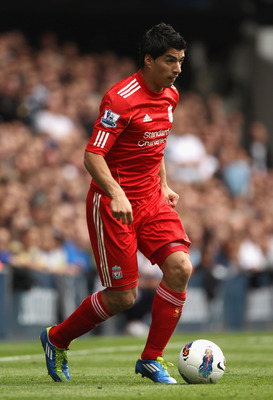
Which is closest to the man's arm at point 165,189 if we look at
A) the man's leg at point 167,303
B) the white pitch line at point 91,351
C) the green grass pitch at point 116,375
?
the man's leg at point 167,303

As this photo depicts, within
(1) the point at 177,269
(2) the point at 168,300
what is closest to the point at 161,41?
(1) the point at 177,269

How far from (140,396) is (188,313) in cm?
1018

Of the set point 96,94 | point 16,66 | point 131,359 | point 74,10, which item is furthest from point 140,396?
point 74,10

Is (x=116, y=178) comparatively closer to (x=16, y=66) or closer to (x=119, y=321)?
(x=119, y=321)

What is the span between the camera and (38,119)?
16.2m

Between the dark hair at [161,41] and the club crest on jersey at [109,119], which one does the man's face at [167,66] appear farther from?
the club crest on jersey at [109,119]

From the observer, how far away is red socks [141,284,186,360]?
636 cm

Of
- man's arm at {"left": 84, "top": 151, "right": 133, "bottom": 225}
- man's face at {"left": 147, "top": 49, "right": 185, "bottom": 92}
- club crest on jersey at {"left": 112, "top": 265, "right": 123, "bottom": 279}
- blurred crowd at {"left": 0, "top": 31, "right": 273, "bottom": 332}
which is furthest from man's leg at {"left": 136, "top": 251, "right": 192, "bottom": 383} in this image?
blurred crowd at {"left": 0, "top": 31, "right": 273, "bottom": 332}

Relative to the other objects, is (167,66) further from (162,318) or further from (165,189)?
(162,318)

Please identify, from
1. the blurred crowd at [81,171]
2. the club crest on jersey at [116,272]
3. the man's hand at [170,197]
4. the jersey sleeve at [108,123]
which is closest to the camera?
the jersey sleeve at [108,123]

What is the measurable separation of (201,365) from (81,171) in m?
9.97

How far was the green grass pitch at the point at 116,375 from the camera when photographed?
5.54 metres

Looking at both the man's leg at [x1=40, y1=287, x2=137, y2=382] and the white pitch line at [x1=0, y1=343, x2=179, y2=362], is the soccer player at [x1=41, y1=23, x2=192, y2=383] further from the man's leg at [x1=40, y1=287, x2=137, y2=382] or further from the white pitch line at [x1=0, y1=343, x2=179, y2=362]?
the white pitch line at [x1=0, y1=343, x2=179, y2=362]

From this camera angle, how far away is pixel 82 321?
6547 millimetres
